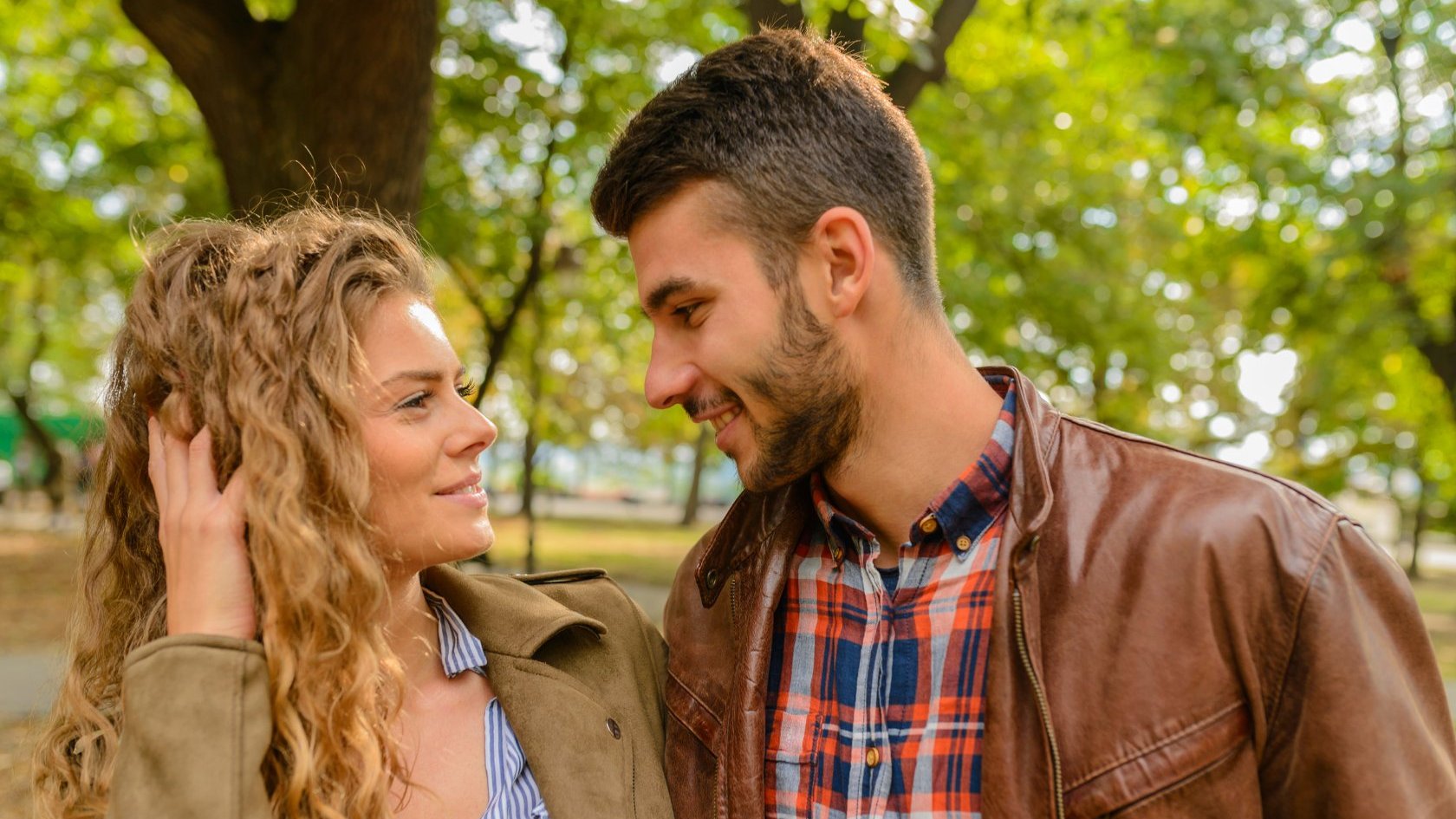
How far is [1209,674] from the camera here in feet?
5.96

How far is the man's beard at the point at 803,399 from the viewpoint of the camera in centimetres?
228

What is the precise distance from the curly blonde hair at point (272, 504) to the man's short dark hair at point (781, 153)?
2.10 ft

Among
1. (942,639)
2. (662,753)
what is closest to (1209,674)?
(942,639)

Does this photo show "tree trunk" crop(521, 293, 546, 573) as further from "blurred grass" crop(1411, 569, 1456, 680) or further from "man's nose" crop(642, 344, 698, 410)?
"man's nose" crop(642, 344, 698, 410)

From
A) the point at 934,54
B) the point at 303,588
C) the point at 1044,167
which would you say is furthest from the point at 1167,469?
the point at 1044,167

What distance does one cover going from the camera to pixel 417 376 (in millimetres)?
2322

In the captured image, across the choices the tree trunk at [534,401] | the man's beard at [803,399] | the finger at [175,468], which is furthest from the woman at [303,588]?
the tree trunk at [534,401]

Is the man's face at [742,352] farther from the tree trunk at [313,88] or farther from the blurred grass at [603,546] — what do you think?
the blurred grass at [603,546]

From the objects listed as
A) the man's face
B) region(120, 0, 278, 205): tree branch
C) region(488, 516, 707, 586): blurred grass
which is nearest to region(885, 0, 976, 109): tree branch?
region(120, 0, 278, 205): tree branch

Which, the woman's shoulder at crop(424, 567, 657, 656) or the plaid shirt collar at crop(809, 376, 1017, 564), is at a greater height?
the plaid shirt collar at crop(809, 376, 1017, 564)

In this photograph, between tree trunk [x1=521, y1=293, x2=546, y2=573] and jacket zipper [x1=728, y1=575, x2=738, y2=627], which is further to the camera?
tree trunk [x1=521, y1=293, x2=546, y2=573]

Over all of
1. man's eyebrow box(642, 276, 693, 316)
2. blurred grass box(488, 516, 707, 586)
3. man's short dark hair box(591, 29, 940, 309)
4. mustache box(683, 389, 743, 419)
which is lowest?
blurred grass box(488, 516, 707, 586)

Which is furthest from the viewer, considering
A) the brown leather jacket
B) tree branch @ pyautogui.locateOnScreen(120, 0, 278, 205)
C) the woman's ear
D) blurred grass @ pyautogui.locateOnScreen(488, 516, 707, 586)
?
blurred grass @ pyautogui.locateOnScreen(488, 516, 707, 586)

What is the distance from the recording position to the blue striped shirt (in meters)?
2.32
